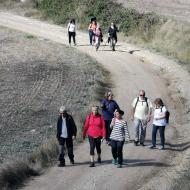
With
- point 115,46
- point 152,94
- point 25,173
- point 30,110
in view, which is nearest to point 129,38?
point 115,46

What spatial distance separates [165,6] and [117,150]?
28119 mm

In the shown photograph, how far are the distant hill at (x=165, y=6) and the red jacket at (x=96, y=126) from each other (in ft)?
77.8

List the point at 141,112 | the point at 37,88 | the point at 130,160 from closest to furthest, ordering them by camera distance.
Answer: the point at 130,160
the point at 141,112
the point at 37,88

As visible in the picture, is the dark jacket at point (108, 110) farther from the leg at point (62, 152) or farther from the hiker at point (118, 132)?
the leg at point (62, 152)

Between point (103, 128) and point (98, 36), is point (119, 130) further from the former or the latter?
point (98, 36)

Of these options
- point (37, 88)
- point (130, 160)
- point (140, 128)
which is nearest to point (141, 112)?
point (140, 128)

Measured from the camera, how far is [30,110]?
24.8 meters

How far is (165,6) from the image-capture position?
45531 mm

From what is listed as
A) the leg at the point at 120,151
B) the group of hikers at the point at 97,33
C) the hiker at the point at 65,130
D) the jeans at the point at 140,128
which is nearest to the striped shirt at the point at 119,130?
the leg at the point at 120,151

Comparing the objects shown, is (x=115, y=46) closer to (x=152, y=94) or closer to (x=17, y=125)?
(x=152, y=94)

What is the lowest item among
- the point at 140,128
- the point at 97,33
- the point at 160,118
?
the point at 140,128

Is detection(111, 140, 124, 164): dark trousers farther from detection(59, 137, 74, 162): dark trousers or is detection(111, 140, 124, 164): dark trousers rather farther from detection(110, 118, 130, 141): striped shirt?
detection(59, 137, 74, 162): dark trousers

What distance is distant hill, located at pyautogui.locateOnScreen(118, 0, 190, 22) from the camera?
42778 millimetres

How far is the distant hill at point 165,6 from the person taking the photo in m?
42.8
